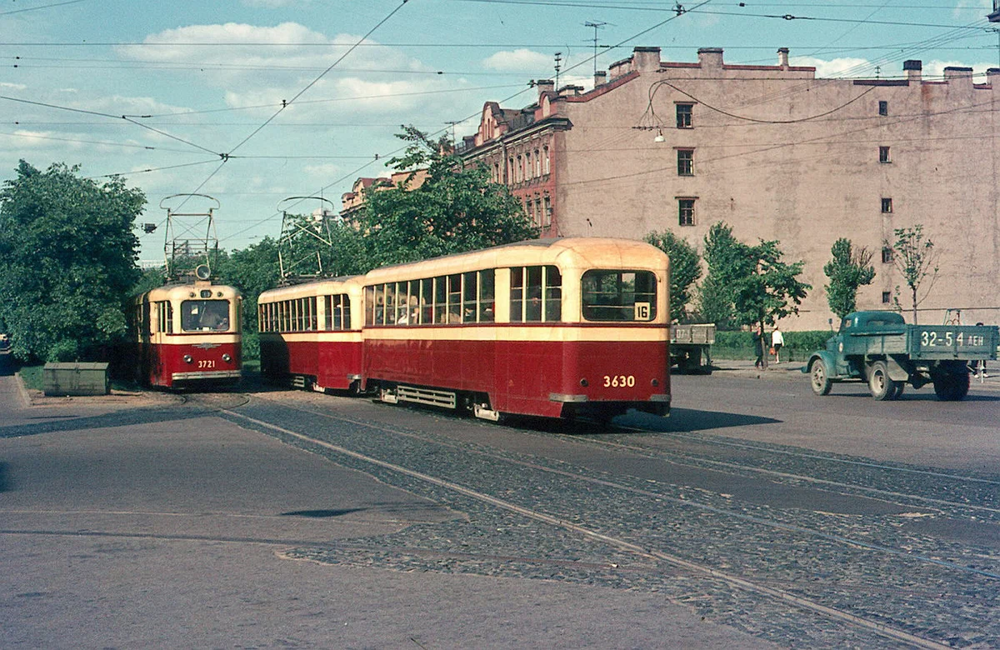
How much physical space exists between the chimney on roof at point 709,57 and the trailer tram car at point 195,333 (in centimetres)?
4010

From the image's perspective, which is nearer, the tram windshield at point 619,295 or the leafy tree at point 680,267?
the tram windshield at point 619,295

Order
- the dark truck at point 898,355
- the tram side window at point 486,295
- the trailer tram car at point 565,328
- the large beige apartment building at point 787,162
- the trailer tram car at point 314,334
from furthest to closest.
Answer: the large beige apartment building at point 787,162, the trailer tram car at point 314,334, the dark truck at point 898,355, the tram side window at point 486,295, the trailer tram car at point 565,328

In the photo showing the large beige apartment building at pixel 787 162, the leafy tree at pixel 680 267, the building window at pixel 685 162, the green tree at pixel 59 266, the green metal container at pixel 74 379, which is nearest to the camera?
the green metal container at pixel 74 379

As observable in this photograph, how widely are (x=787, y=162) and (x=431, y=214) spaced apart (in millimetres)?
30308

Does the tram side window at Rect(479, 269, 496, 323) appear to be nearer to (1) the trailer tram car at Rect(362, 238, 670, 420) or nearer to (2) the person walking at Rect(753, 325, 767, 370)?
(1) the trailer tram car at Rect(362, 238, 670, 420)

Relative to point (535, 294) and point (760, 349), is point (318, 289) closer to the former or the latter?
point (535, 294)

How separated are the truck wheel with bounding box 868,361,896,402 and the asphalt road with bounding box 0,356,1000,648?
28.5ft

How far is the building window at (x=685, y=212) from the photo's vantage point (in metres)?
67.3

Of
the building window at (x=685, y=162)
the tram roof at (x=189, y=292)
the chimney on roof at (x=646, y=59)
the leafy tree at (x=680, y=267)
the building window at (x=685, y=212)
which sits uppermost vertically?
the chimney on roof at (x=646, y=59)

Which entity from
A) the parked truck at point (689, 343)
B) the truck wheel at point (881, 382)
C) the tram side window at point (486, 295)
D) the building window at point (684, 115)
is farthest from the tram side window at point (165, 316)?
the building window at point (684, 115)

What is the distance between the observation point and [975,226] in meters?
68.8

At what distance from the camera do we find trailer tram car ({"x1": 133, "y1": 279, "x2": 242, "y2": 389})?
108 ft

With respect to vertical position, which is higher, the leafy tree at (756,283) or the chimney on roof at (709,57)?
the chimney on roof at (709,57)

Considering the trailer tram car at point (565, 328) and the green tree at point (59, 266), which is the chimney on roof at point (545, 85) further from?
the trailer tram car at point (565, 328)
